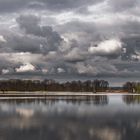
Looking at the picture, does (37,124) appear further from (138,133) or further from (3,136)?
(138,133)

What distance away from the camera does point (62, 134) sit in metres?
34.8

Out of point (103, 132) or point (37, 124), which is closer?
point (103, 132)

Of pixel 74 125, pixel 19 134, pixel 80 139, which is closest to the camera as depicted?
pixel 80 139

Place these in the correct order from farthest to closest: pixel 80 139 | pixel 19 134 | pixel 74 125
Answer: pixel 74 125 < pixel 19 134 < pixel 80 139

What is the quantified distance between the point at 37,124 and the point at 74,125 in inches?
177

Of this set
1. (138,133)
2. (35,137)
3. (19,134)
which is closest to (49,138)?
(35,137)

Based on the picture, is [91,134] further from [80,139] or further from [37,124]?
[37,124]

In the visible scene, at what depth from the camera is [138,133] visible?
35938 mm

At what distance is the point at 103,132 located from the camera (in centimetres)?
3644

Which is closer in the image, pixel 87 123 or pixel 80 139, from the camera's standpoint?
pixel 80 139

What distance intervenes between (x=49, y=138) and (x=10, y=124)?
1172 centimetres

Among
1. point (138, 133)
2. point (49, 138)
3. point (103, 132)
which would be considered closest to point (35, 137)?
point (49, 138)

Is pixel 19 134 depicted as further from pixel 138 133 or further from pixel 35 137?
pixel 138 133

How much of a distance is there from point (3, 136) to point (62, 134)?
5.68m
